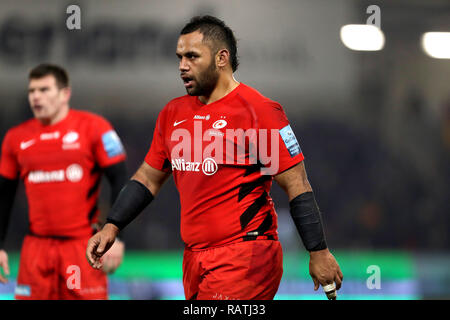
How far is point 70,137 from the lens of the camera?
4.33m

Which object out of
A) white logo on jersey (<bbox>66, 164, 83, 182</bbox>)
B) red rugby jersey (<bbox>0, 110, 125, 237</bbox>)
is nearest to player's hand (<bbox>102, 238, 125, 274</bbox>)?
red rugby jersey (<bbox>0, 110, 125, 237</bbox>)

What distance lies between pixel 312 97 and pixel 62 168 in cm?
690

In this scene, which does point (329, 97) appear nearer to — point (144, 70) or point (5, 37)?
point (144, 70)

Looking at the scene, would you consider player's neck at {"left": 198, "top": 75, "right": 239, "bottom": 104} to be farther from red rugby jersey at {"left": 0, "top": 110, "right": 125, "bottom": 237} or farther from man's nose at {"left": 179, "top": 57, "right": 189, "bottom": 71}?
red rugby jersey at {"left": 0, "top": 110, "right": 125, "bottom": 237}

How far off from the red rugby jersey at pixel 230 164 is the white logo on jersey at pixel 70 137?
1606 mm

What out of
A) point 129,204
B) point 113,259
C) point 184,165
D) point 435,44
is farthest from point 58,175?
point 435,44

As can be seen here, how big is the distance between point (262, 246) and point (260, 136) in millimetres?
507

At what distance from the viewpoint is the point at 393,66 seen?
35.2 feet

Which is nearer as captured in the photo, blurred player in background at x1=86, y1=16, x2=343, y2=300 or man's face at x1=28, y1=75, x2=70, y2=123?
blurred player in background at x1=86, y1=16, x2=343, y2=300

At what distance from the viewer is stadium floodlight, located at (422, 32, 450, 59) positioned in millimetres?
10617

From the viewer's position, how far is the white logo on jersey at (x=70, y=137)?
Result: 4.31 m

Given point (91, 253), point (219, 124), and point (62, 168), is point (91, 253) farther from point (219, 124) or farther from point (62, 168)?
point (62, 168)

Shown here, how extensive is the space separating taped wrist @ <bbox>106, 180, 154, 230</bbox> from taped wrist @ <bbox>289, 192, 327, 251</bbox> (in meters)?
0.76

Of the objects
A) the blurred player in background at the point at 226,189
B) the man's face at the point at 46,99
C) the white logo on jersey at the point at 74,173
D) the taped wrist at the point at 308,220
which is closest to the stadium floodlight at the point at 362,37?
the man's face at the point at 46,99
